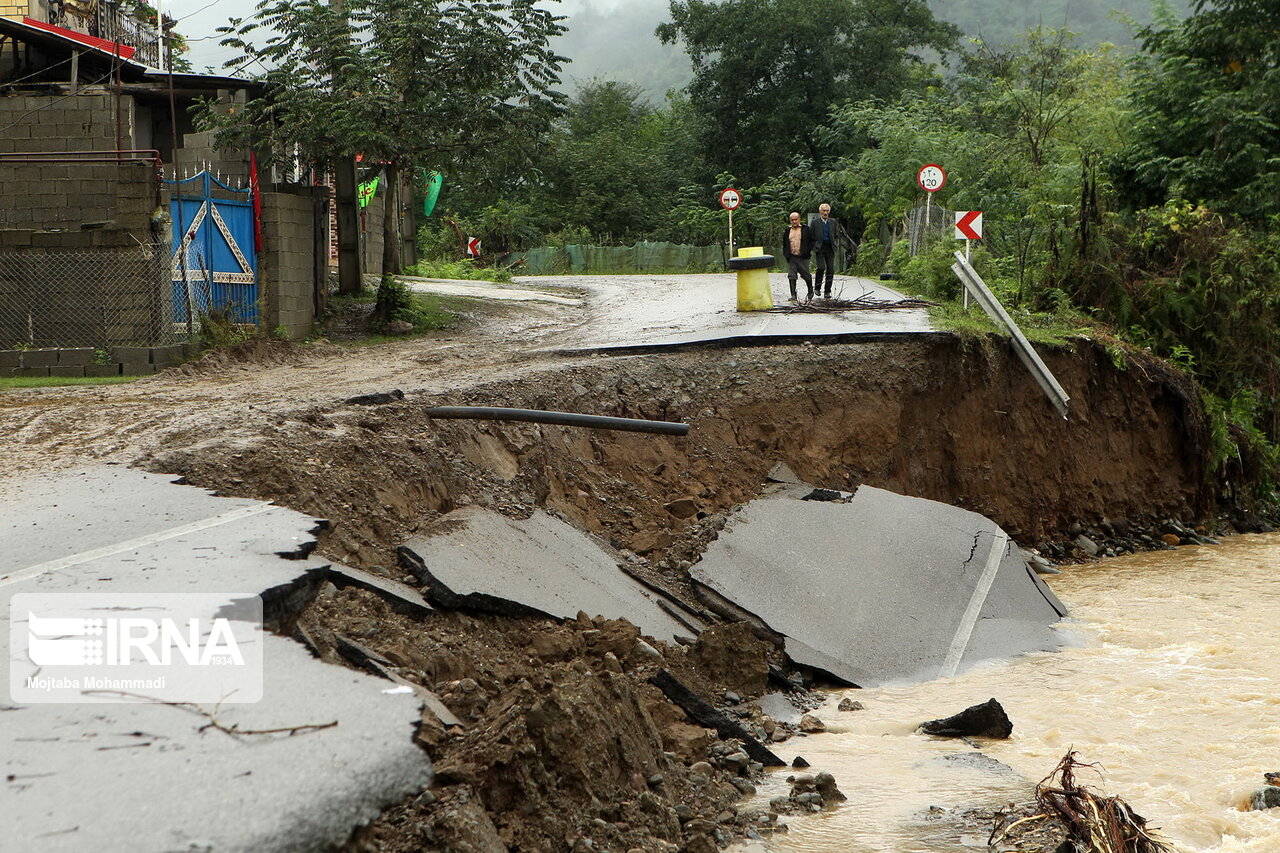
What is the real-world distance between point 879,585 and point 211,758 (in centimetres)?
710

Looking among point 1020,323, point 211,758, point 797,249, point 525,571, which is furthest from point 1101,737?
point 797,249

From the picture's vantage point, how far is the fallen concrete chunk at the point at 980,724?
7250mm

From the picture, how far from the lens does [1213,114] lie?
2025cm

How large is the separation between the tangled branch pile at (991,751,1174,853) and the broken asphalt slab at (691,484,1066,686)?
10.5 ft

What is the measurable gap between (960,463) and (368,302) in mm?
10836

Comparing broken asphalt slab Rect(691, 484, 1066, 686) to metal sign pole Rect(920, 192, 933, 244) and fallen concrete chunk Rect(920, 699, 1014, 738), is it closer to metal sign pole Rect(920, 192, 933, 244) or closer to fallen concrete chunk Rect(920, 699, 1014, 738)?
fallen concrete chunk Rect(920, 699, 1014, 738)

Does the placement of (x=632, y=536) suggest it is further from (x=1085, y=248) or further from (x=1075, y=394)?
(x=1085, y=248)

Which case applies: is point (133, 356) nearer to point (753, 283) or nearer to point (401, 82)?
point (401, 82)

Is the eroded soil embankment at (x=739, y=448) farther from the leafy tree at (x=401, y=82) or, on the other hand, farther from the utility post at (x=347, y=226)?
the utility post at (x=347, y=226)

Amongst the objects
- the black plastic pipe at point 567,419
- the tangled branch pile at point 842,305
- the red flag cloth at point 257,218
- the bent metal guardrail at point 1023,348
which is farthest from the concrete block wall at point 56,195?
the bent metal guardrail at point 1023,348

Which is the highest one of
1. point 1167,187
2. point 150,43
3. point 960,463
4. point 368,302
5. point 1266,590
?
point 150,43

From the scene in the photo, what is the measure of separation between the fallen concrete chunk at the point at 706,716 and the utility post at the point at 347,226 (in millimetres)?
14325

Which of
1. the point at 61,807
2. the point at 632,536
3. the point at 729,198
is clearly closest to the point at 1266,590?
the point at 632,536

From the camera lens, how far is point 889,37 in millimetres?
44000
